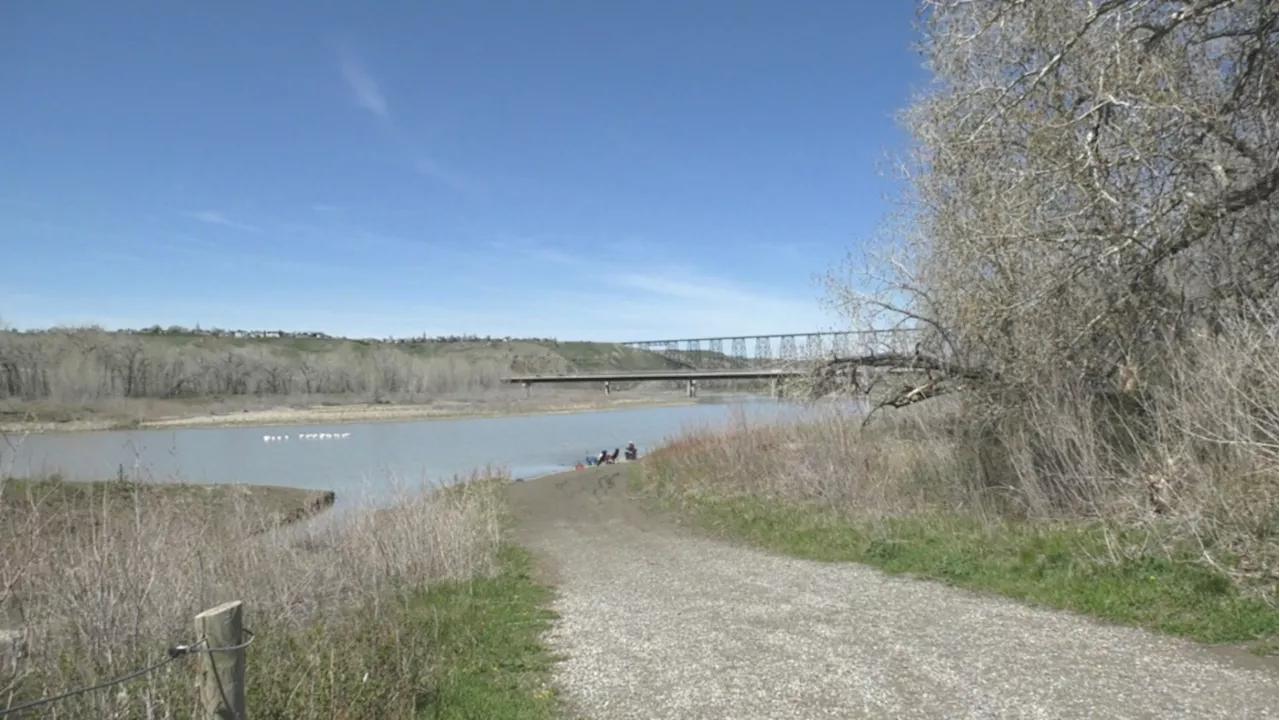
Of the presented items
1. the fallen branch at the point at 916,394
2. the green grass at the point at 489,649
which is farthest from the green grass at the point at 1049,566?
the green grass at the point at 489,649

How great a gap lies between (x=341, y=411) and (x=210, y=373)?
36.1 m

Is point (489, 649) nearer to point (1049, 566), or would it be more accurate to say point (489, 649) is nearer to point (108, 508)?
point (108, 508)

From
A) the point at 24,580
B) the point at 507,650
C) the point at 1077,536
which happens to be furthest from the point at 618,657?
the point at 1077,536

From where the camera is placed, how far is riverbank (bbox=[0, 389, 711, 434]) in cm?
8738

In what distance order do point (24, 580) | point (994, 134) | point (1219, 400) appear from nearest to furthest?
point (24, 580) < point (1219, 400) < point (994, 134)

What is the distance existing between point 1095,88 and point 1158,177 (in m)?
1.44

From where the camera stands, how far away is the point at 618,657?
7395mm

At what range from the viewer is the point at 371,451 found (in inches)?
2076

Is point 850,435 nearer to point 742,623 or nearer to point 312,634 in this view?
point 742,623

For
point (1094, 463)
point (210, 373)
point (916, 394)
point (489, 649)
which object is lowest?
point (489, 649)

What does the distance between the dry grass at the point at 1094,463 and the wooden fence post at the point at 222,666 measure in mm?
7746

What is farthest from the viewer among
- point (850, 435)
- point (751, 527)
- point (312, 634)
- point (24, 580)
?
point (850, 435)

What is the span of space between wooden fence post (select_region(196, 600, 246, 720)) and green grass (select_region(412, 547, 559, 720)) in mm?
2205

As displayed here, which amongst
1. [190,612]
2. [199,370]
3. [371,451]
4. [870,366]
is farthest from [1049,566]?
[199,370]
